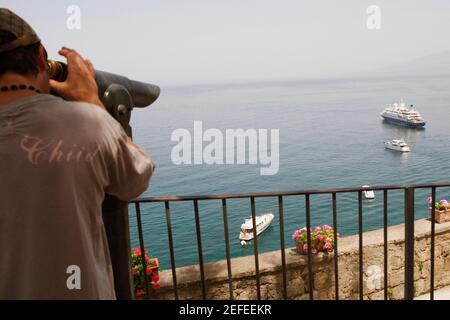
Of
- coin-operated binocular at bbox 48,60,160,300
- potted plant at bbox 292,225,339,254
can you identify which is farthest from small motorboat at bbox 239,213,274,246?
coin-operated binocular at bbox 48,60,160,300

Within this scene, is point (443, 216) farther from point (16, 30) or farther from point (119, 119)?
point (16, 30)

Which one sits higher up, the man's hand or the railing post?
the man's hand

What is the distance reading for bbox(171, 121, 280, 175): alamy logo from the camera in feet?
238

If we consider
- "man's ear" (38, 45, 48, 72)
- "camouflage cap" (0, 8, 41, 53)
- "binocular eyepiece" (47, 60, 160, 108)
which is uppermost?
"camouflage cap" (0, 8, 41, 53)

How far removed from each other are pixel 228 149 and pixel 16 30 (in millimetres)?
81120

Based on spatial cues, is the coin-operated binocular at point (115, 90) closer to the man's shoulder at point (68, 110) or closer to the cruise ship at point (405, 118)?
the man's shoulder at point (68, 110)

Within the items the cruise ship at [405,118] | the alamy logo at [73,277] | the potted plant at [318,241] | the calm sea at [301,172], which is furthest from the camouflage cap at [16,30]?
the cruise ship at [405,118]

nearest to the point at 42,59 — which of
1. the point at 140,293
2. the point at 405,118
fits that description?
the point at 140,293

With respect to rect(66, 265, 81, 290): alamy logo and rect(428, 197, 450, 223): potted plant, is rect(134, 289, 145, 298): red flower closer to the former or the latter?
rect(66, 265, 81, 290): alamy logo

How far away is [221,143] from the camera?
8912 cm
